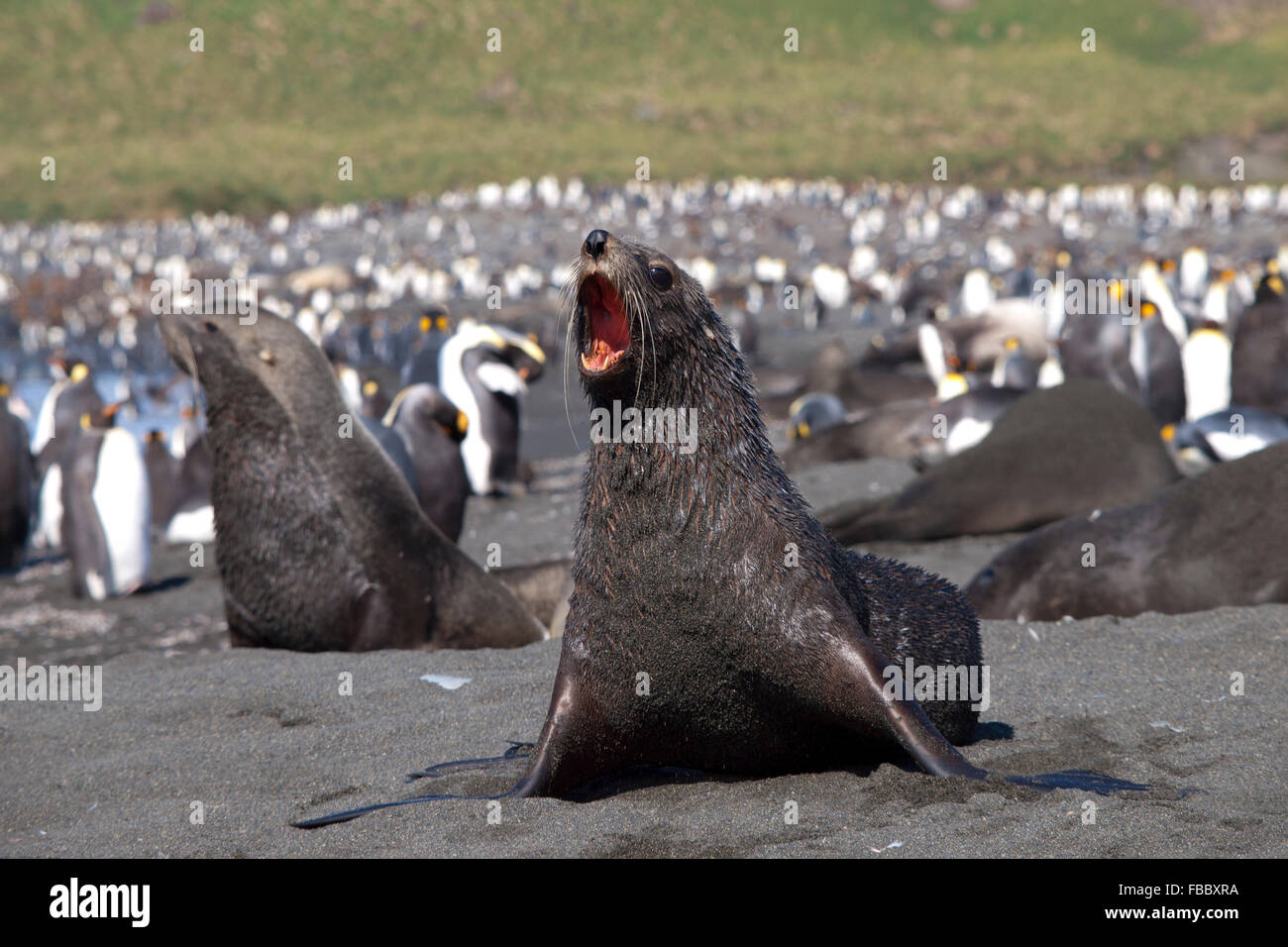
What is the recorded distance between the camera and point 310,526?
5.90 metres

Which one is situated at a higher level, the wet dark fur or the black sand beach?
the wet dark fur

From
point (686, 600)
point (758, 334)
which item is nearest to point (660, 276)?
point (686, 600)

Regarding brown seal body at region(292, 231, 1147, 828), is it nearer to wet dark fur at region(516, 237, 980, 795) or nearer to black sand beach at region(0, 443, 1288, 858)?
wet dark fur at region(516, 237, 980, 795)

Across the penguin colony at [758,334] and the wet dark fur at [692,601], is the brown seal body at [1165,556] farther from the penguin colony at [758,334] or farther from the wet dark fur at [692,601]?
the wet dark fur at [692,601]

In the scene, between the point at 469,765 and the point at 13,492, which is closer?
the point at 469,765

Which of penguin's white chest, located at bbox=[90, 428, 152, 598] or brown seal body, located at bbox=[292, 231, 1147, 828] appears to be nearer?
brown seal body, located at bbox=[292, 231, 1147, 828]

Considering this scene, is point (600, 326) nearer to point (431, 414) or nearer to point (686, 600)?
point (686, 600)

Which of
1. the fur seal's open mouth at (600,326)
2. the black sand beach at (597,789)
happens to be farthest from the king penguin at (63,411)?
the fur seal's open mouth at (600,326)

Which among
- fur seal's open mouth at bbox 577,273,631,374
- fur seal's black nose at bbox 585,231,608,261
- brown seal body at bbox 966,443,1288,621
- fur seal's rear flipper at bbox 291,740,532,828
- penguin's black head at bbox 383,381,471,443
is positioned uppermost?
fur seal's black nose at bbox 585,231,608,261

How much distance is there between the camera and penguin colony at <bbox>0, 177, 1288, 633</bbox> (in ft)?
30.0

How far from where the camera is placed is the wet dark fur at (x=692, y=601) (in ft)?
10.9

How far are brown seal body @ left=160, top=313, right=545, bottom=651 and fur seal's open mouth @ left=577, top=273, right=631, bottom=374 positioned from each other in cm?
273

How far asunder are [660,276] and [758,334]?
1888 cm

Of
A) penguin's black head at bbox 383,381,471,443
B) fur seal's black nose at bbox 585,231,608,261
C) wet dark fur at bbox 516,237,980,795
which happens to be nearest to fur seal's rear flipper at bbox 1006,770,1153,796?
wet dark fur at bbox 516,237,980,795
